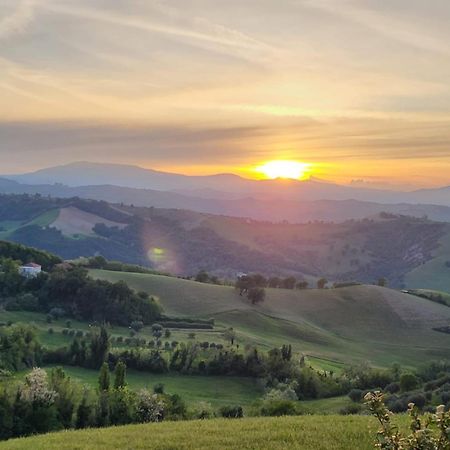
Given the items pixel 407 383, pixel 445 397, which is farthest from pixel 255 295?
pixel 445 397

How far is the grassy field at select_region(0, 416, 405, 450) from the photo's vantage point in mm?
24078

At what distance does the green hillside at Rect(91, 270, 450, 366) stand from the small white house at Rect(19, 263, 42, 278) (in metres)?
14.6

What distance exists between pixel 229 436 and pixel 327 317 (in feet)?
414

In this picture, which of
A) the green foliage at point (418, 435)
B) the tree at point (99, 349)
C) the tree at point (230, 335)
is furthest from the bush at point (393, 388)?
the green foliage at point (418, 435)

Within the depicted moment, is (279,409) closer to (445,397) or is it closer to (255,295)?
(445,397)

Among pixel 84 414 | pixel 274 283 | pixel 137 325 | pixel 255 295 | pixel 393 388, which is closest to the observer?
pixel 84 414

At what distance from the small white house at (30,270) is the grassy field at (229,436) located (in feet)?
390

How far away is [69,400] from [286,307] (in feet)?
378

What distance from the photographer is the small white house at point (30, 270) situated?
142 metres

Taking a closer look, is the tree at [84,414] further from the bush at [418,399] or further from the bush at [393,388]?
the bush at [393,388]

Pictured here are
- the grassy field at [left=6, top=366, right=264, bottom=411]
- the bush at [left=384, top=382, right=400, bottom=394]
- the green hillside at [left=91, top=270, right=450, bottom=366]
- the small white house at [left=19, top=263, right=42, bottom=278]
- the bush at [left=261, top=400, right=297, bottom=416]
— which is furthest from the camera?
the small white house at [left=19, top=263, right=42, bottom=278]

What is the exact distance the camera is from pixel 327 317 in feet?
488

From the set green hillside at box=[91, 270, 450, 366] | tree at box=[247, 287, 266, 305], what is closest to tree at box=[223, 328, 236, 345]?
green hillside at box=[91, 270, 450, 366]

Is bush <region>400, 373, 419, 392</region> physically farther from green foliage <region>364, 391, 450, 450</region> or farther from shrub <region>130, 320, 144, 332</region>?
shrub <region>130, 320, 144, 332</region>
